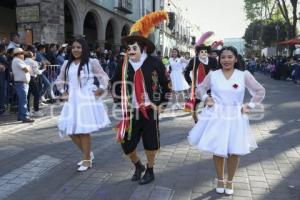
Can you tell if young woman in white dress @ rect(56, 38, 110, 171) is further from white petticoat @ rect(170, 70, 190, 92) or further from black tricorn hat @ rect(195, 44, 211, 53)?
white petticoat @ rect(170, 70, 190, 92)

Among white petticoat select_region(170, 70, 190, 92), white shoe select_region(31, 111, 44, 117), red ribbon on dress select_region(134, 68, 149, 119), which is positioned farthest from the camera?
white petticoat select_region(170, 70, 190, 92)

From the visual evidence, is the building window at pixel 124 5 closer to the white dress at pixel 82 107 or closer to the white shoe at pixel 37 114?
the white shoe at pixel 37 114

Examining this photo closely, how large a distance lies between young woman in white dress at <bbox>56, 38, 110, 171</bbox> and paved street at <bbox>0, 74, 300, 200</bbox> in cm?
52

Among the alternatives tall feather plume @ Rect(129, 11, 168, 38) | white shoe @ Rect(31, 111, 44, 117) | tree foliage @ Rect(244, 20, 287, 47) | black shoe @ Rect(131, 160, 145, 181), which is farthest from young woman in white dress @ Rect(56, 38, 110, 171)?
tree foliage @ Rect(244, 20, 287, 47)

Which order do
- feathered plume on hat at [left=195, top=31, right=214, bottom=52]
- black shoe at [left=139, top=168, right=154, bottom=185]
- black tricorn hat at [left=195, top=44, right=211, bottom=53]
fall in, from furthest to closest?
black tricorn hat at [left=195, top=44, right=211, bottom=53] < feathered plume on hat at [left=195, top=31, right=214, bottom=52] < black shoe at [left=139, top=168, right=154, bottom=185]

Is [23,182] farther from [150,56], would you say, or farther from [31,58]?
[31,58]

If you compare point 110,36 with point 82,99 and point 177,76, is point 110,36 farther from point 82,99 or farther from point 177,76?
point 82,99

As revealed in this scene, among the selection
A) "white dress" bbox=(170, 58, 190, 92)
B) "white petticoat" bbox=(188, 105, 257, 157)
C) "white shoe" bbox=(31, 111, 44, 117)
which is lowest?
"white shoe" bbox=(31, 111, 44, 117)

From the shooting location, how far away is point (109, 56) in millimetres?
18672

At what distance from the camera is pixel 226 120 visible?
464cm

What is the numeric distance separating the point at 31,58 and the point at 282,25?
5009 centimetres

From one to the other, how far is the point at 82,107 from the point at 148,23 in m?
1.44

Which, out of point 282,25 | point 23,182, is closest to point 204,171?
point 23,182

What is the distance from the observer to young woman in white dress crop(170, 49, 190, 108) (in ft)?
44.6
